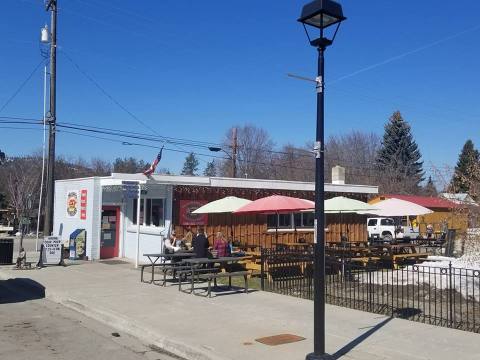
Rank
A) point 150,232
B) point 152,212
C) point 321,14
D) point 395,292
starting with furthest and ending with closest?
point 152,212
point 150,232
point 395,292
point 321,14

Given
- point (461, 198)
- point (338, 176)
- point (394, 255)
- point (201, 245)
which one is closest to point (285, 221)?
point (338, 176)

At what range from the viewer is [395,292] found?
13.3 meters

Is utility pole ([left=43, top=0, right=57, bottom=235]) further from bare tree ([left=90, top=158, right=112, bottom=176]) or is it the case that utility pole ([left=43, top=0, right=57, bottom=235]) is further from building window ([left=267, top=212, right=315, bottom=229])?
bare tree ([left=90, top=158, right=112, bottom=176])

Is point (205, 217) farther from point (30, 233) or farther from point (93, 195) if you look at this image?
point (30, 233)

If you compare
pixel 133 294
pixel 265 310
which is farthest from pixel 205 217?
pixel 265 310

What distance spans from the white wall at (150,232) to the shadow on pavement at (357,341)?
11.8m

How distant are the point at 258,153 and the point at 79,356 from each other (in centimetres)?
6257

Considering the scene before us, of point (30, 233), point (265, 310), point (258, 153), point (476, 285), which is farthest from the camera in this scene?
point (258, 153)

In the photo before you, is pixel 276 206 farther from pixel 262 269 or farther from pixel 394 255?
pixel 394 255

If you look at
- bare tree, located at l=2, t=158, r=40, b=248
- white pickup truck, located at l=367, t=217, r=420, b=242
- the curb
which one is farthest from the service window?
bare tree, located at l=2, t=158, r=40, b=248

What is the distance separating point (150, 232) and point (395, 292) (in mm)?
10428

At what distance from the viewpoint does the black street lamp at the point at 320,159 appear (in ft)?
22.8

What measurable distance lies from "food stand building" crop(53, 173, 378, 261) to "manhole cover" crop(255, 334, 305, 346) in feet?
36.8

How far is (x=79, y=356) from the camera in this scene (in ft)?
25.0
